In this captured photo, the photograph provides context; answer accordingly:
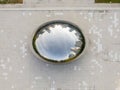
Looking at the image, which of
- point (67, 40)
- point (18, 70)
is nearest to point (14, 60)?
point (18, 70)

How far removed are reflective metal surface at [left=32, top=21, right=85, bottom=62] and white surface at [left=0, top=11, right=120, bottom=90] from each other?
0.13m

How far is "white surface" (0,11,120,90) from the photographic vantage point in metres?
3.82

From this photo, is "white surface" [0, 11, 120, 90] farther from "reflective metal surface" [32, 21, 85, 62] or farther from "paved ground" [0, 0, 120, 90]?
"reflective metal surface" [32, 21, 85, 62]

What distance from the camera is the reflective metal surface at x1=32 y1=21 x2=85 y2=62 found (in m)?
3.76

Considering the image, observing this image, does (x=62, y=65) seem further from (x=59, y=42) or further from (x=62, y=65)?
(x=59, y=42)

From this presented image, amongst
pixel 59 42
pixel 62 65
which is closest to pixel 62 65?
pixel 62 65

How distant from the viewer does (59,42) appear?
3775 mm

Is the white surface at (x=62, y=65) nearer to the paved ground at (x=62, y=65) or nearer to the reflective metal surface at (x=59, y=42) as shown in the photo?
the paved ground at (x=62, y=65)

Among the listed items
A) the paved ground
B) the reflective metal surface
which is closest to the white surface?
the paved ground

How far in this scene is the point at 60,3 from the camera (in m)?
4.09

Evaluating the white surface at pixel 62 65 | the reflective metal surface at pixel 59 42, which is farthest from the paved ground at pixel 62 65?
the reflective metal surface at pixel 59 42

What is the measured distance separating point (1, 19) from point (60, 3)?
764 mm

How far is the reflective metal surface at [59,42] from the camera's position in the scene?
3.76m

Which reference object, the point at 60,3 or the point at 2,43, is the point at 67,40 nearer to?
the point at 60,3
